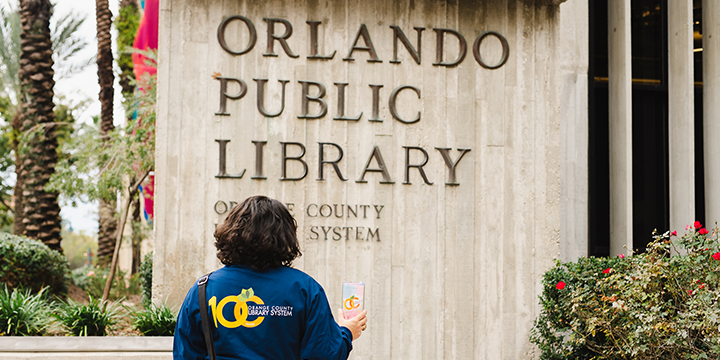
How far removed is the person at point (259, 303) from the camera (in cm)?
229

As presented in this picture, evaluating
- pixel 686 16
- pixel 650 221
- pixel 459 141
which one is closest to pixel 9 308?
pixel 459 141

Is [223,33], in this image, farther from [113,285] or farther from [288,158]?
[113,285]

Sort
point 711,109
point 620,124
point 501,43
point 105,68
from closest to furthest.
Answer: point 501,43
point 620,124
point 711,109
point 105,68

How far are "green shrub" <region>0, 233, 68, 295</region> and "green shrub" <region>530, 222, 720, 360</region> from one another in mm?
7271

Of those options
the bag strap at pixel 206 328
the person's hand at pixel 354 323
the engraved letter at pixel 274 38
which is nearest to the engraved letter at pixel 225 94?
the engraved letter at pixel 274 38

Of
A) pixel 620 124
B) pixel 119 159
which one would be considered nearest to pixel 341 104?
pixel 620 124

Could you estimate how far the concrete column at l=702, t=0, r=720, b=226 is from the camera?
26.8ft

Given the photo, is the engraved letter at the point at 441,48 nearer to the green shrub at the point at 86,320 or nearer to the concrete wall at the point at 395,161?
the concrete wall at the point at 395,161

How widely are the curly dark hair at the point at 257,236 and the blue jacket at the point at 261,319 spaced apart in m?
0.05

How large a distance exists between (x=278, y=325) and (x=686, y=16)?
820 centimetres

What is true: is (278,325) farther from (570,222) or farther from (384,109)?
(570,222)

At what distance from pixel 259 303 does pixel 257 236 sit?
27cm

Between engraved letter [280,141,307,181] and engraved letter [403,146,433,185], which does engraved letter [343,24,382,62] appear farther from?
engraved letter [280,141,307,181]

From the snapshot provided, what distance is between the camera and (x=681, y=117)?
8.12 m
